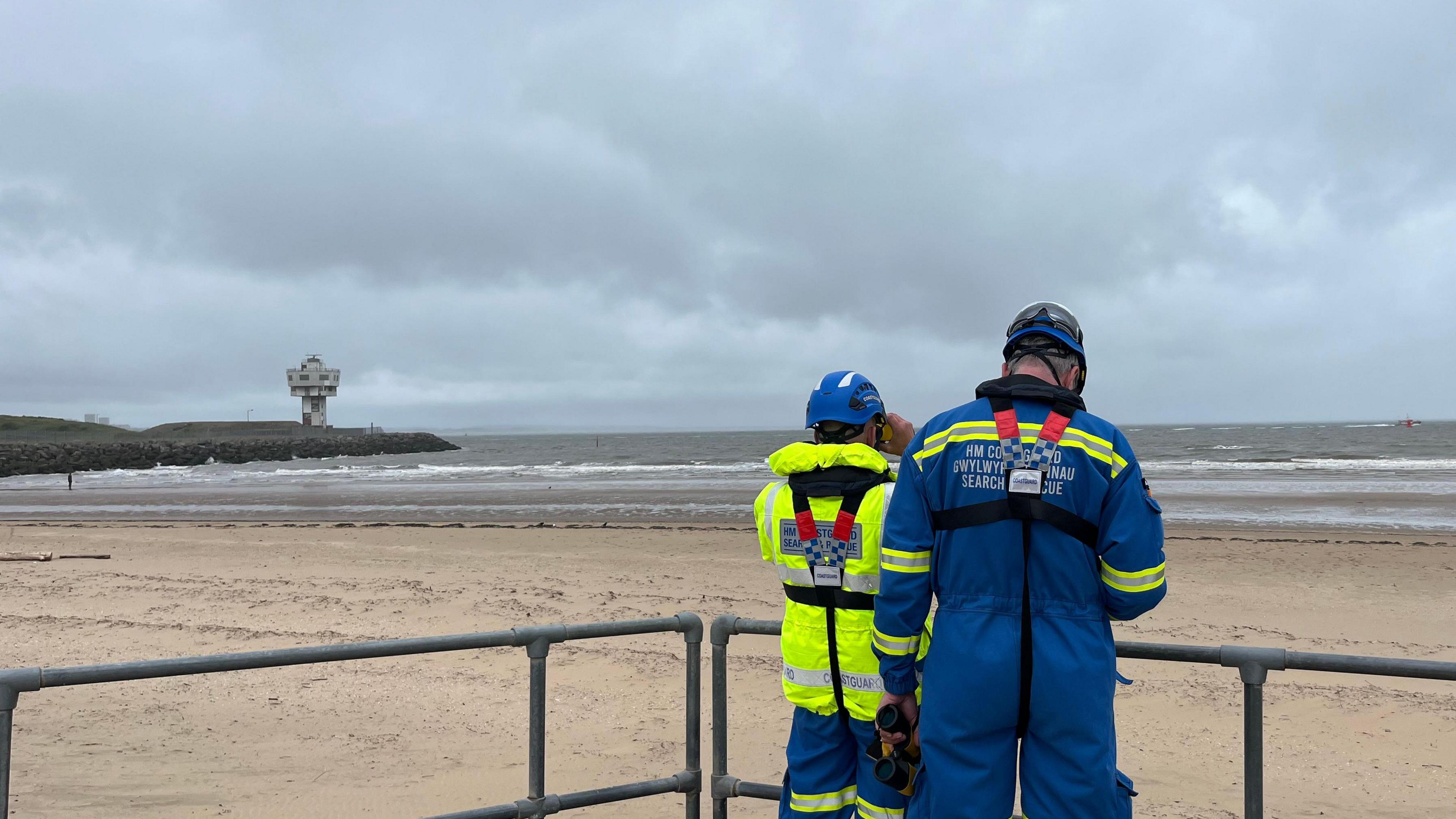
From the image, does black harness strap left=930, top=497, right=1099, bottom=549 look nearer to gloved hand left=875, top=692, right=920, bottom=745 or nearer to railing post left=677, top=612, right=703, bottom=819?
gloved hand left=875, top=692, right=920, bottom=745

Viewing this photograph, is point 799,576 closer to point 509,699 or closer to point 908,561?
point 908,561

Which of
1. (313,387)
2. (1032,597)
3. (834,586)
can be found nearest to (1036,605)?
(1032,597)

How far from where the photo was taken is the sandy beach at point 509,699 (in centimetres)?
480

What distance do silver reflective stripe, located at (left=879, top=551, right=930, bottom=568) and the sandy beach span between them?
291cm

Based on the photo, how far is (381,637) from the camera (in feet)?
28.6

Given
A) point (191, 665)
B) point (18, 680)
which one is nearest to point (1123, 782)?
point (191, 665)

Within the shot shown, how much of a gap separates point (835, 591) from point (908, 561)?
0.52m

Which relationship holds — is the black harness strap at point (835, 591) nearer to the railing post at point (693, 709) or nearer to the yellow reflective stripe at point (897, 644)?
the yellow reflective stripe at point (897, 644)

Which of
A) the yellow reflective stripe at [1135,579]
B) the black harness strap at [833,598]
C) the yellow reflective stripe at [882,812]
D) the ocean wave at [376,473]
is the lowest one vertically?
the ocean wave at [376,473]

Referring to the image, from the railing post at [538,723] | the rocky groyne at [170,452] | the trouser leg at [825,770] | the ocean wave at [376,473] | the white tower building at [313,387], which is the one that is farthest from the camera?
the white tower building at [313,387]

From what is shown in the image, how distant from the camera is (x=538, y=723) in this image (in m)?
3.06

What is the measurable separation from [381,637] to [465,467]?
48.8 meters

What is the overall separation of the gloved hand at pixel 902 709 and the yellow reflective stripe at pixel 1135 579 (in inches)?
23.6

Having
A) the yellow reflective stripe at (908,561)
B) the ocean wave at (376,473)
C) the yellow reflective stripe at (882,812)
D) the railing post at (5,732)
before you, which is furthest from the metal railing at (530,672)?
the ocean wave at (376,473)
